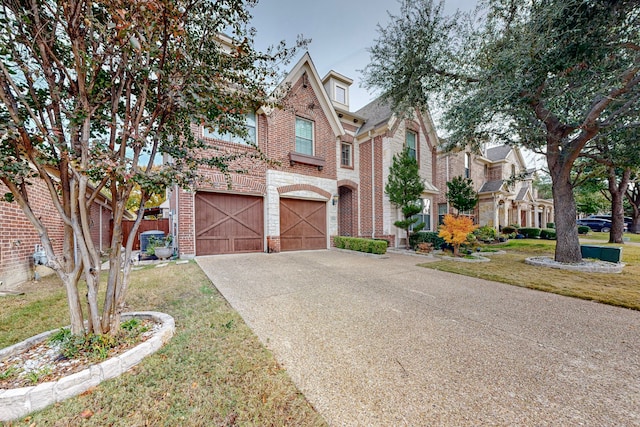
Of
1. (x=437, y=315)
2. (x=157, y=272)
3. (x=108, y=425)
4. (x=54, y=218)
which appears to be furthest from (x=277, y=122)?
(x=108, y=425)

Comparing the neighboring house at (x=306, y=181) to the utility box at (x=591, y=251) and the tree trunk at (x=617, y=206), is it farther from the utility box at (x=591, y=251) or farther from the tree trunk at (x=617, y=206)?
the tree trunk at (x=617, y=206)

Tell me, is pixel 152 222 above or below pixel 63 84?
below

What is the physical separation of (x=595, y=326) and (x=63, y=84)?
7027 mm

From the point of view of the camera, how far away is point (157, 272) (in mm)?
6305

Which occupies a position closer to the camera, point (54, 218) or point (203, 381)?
point (203, 381)

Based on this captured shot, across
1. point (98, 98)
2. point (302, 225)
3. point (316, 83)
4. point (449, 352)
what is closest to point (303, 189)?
point (302, 225)

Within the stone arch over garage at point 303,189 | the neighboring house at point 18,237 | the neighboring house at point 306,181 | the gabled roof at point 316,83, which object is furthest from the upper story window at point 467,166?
the neighboring house at point 18,237

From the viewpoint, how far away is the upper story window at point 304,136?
36.0 ft

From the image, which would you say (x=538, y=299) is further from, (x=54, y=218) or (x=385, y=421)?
(x=54, y=218)

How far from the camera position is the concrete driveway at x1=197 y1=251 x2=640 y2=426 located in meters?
1.87

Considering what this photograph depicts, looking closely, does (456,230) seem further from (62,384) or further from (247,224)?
(62,384)

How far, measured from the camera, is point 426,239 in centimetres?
1130

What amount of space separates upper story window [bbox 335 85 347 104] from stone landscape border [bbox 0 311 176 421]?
13.7 m

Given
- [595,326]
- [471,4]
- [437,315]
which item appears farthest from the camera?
[471,4]
